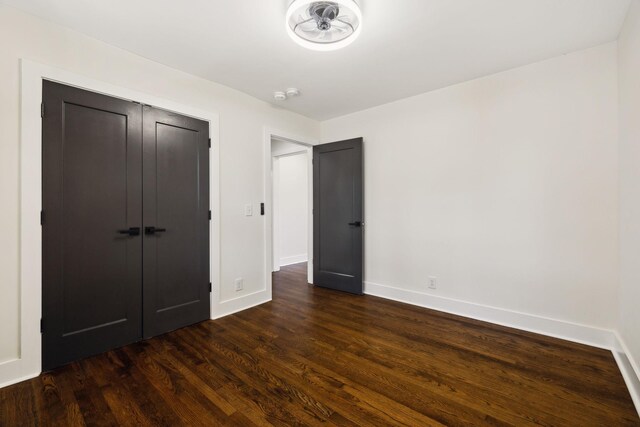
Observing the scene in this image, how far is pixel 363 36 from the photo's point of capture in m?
2.18

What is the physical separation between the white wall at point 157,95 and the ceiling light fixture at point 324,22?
1447 mm

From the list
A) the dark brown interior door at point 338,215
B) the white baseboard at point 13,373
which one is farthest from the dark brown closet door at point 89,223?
the dark brown interior door at point 338,215

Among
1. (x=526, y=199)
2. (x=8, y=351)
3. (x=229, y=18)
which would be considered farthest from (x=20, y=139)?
(x=526, y=199)

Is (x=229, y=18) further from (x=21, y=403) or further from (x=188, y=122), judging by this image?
(x=21, y=403)

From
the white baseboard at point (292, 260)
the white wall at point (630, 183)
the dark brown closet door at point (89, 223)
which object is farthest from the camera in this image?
the white baseboard at point (292, 260)

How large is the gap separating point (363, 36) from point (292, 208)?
413cm

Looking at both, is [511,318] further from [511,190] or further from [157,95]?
[157,95]

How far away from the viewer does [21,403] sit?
166 centimetres

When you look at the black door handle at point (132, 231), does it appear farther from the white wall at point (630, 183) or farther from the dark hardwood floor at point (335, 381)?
the white wall at point (630, 183)

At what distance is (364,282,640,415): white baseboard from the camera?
188 centimetres

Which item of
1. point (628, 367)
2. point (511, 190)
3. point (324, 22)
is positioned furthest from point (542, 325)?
point (324, 22)

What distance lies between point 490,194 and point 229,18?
2885 mm

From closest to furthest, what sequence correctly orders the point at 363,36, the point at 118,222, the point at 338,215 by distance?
the point at 363,36
the point at 118,222
the point at 338,215

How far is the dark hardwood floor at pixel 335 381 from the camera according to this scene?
1.57m
